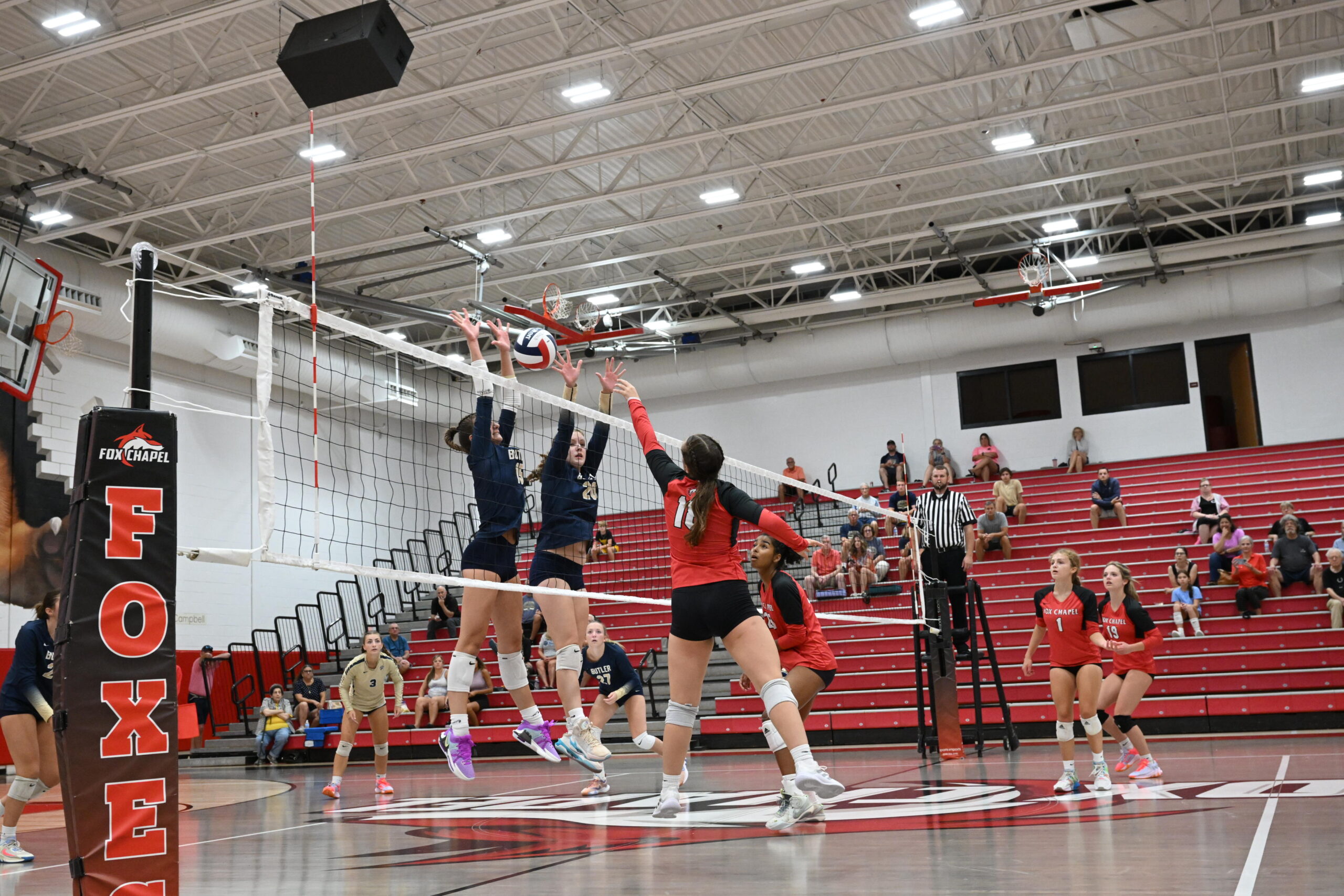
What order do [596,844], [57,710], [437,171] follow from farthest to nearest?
[437,171] → [596,844] → [57,710]

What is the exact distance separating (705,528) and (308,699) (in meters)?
14.5

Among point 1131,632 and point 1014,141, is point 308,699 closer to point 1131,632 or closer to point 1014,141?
point 1131,632

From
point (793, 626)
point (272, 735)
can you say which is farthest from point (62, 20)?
point (793, 626)

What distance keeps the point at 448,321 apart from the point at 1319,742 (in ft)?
49.5

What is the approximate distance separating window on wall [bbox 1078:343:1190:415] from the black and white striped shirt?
35.4ft

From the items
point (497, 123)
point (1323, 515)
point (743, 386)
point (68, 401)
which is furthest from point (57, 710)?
point (743, 386)

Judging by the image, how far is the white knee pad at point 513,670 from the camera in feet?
22.3

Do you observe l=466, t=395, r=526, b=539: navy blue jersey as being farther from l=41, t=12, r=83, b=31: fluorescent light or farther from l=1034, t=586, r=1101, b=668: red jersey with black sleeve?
l=41, t=12, r=83, b=31: fluorescent light

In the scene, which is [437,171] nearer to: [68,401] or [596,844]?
[68,401]

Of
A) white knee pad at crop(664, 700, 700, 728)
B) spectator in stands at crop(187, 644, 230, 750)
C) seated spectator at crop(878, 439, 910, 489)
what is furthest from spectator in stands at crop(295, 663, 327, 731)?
white knee pad at crop(664, 700, 700, 728)

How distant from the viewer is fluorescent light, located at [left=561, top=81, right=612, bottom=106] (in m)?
14.0

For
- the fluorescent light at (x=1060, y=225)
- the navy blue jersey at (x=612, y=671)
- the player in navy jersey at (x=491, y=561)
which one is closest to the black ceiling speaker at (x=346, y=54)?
the player in navy jersey at (x=491, y=561)

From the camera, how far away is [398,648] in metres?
19.5

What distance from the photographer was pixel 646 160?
1789 centimetres
